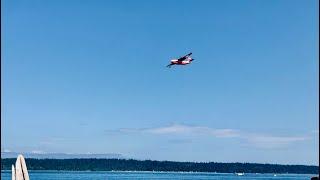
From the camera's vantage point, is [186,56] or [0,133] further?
[186,56]

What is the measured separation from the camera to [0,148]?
14.1 m

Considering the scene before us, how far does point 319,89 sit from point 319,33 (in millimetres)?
1432

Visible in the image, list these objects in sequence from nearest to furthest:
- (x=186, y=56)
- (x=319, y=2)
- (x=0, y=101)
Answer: (x=0, y=101) < (x=319, y=2) < (x=186, y=56)

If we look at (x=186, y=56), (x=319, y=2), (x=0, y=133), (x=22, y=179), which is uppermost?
(x=186, y=56)

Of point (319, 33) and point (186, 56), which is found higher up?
point (186, 56)

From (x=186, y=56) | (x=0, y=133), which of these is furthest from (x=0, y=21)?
(x=186, y=56)

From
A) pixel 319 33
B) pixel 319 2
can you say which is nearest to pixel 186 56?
pixel 319 2

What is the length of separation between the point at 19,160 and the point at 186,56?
606 inches

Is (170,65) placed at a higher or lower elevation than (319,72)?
higher

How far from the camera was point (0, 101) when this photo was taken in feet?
49.2

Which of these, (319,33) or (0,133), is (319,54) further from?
(0,133)

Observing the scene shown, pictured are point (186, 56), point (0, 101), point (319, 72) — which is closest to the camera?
point (319, 72)

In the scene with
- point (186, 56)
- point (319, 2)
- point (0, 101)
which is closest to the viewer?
point (0, 101)

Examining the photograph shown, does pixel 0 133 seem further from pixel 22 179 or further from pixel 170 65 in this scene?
pixel 170 65
